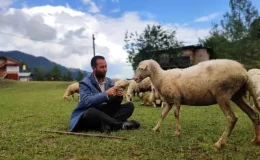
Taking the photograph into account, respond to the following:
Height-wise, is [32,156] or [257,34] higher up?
[257,34]

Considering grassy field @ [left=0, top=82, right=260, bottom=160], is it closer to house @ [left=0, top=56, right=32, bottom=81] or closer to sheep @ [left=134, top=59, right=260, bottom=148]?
sheep @ [left=134, top=59, right=260, bottom=148]

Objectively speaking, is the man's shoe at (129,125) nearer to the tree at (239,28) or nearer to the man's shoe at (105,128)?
the man's shoe at (105,128)

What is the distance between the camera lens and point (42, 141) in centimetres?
665

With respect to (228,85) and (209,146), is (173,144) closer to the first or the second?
(209,146)

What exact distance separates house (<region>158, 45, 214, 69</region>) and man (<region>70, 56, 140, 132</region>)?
39002mm

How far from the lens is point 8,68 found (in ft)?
274

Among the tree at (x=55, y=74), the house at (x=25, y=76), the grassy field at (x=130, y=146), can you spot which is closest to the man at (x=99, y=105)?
the grassy field at (x=130, y=146)

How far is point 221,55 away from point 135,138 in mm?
43887

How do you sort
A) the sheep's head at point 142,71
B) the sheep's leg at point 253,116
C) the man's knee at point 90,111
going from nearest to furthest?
the sheep's leg at point 253,116, the man's knee at point 90,111, the sheep's head at point 142,71

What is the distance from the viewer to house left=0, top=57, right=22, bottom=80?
269ft

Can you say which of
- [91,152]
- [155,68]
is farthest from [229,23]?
[91,152]

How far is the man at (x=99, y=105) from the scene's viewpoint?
23.8ft

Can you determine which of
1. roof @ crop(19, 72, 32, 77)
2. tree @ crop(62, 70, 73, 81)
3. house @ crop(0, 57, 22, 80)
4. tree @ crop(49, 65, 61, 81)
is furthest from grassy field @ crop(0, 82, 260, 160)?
roof @ crop(19, 72, 32, 77)

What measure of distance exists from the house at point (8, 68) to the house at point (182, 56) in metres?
49.4
